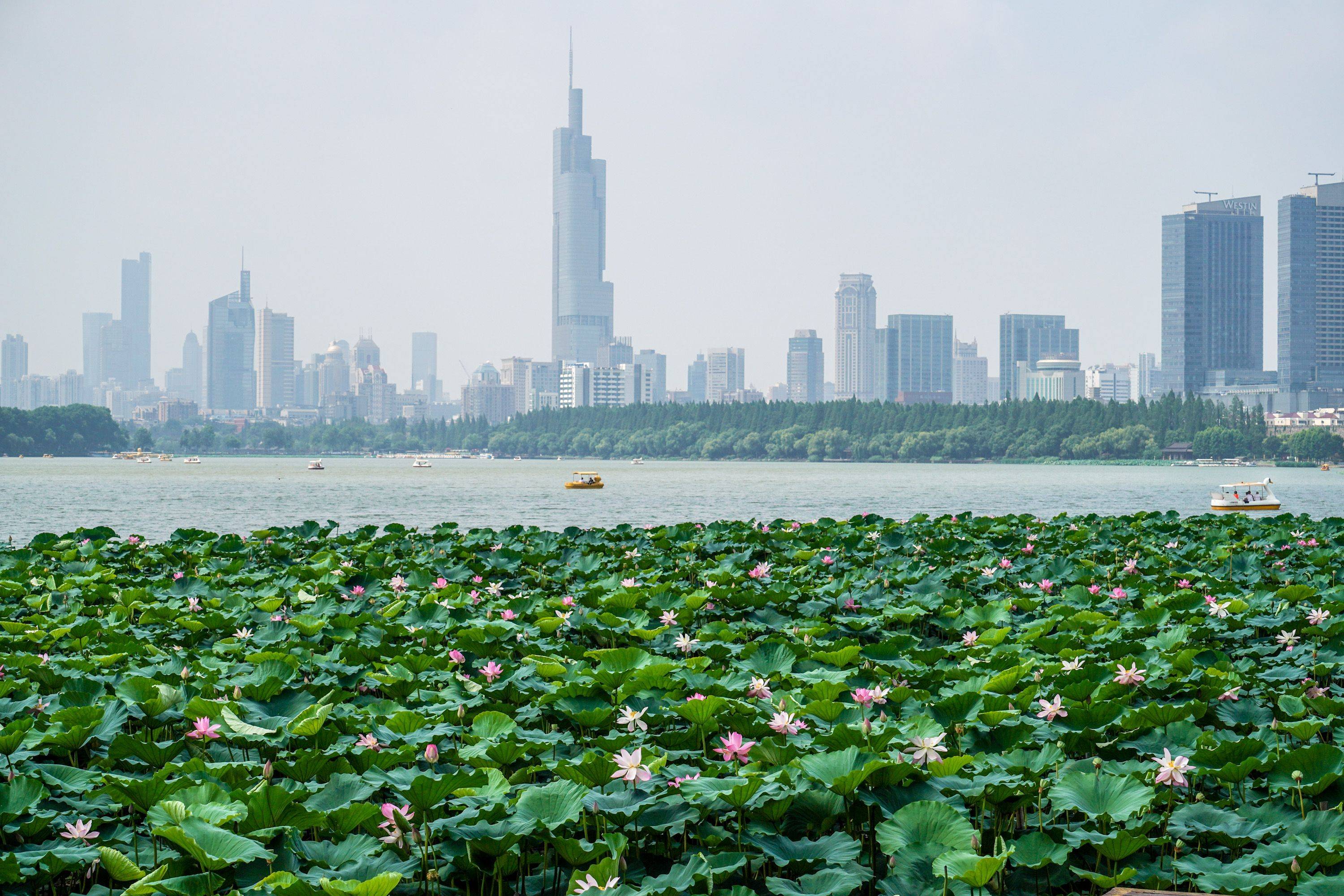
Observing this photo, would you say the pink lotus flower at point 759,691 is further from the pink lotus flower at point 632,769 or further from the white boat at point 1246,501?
the white boat at point 1246,501

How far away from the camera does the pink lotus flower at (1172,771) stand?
12.8 feet

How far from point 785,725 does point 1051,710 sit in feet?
3.58

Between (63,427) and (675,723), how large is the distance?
168 m

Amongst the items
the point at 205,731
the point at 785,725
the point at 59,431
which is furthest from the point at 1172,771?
the point at 59,431

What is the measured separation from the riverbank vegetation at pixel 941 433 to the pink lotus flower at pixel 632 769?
5239 inches

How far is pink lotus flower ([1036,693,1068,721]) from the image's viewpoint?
464 cm

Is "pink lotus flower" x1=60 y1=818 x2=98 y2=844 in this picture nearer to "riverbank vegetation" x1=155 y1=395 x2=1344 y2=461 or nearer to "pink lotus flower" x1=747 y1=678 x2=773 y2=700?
"pink lotus flower" x1=747 y1=678 x2=773 y2=700

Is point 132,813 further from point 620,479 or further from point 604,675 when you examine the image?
point 620,479

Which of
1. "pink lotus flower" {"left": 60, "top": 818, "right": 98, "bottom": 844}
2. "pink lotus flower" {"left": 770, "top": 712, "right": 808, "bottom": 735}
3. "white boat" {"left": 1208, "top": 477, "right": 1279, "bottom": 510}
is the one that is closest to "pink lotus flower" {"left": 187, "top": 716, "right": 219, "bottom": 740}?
"pink lotus flower" {"left": 60, "top": 818, "right": 98, "bottom": 844}

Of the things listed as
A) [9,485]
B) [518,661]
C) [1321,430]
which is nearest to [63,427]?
[9,485]

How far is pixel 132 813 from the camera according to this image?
13.0 ft

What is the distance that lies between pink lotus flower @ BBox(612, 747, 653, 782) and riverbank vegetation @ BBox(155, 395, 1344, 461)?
133 metres

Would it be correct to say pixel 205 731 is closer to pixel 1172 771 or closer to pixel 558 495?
pixel 1172 771

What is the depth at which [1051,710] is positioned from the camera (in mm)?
4629
